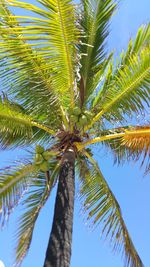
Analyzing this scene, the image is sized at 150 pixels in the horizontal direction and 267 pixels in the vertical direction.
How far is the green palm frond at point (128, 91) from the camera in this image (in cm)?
792

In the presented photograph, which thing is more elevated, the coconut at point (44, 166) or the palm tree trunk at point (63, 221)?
the coconut at point (44, 166)

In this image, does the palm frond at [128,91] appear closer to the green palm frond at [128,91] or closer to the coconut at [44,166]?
the green palm frond at [128,91]

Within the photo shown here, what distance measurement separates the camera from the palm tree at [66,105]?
24.5 ft

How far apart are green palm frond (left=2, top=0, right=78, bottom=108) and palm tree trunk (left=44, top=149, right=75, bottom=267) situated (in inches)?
48.7

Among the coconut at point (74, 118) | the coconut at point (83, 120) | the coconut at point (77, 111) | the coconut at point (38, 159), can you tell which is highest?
the coconut at point (77, 111)

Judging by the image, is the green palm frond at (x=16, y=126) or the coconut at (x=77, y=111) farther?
the green palm frond at (x=16, y=126)

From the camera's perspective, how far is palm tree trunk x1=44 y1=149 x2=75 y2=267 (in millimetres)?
6621

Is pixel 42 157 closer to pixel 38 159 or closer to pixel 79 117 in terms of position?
pixel 38 159

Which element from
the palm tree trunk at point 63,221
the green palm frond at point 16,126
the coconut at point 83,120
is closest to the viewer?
the palm tree trunk at point 63,221

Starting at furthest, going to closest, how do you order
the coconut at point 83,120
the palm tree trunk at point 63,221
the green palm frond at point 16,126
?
the green palm frond at point 16,126, the coconut at point 83,120, the palm tree trunk at point 63,221

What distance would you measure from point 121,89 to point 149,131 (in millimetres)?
888

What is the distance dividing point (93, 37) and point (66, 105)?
1.38m

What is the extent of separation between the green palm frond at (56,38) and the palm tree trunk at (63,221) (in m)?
1.24

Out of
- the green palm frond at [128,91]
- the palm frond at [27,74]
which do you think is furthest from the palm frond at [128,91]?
the palm frond at [27,74]
